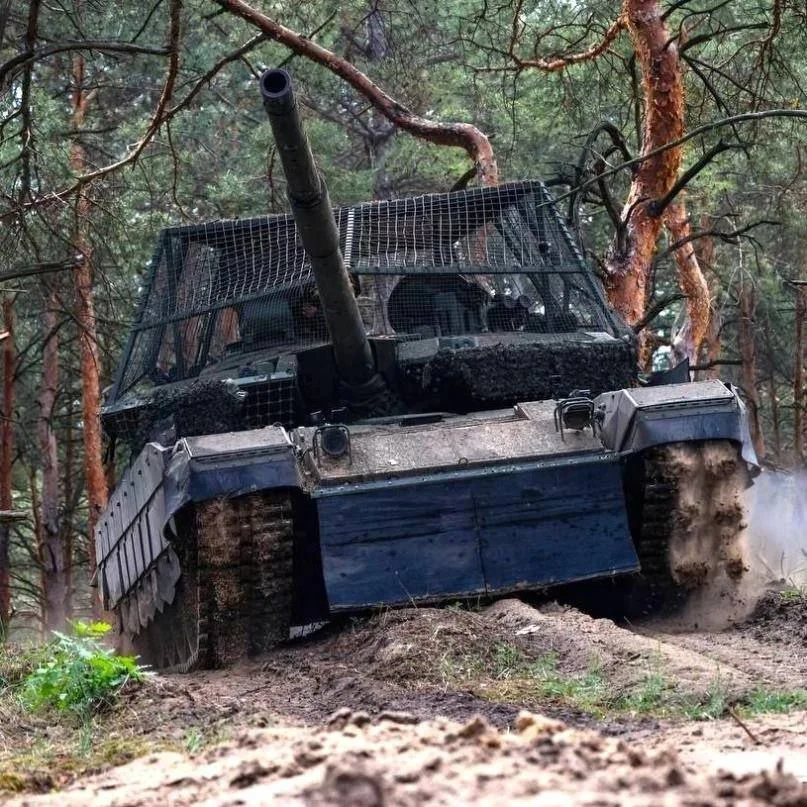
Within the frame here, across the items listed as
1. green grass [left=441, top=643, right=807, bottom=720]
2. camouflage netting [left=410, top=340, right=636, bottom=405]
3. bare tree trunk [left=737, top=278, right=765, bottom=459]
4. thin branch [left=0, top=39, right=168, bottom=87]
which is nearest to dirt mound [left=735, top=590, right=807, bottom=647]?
green grass [left=441, top=643, right=807, bottom=720]

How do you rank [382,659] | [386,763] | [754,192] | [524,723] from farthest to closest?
[754,192], [382,659], [524,723], [386,763]

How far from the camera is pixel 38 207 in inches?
407

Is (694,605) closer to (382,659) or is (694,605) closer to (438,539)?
(438,539)

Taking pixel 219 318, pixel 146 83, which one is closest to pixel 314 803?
pixel 219 318

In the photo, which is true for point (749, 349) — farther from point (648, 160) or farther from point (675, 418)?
point (675, 418)

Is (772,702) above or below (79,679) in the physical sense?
below

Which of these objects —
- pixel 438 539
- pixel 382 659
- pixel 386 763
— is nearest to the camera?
pixel 386 763

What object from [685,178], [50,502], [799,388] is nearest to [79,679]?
[685,178]

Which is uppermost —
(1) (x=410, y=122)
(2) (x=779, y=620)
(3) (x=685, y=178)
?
(1) (x=410, y=122)

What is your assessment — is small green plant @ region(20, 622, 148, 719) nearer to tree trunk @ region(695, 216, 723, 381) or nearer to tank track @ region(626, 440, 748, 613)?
tank track @ region(626, 440, 748, 613)

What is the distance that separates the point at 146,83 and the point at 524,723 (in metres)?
20.6

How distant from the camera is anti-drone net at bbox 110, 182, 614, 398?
9.66 metres

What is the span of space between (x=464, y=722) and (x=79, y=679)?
5.64 feet

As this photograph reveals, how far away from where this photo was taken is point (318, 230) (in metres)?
8.06
